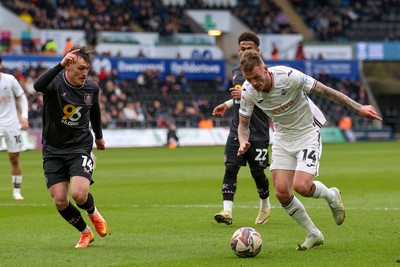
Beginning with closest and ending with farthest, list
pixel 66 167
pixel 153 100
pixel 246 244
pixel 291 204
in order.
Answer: pixel 246 244 → pixel 291 204 → pixel 66 167 → pixel 153 100

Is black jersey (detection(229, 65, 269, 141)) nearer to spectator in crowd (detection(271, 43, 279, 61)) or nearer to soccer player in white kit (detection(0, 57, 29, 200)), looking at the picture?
soccer player in white kit (detection(0, 57, 29, 200))

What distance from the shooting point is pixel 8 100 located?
55.4 ft

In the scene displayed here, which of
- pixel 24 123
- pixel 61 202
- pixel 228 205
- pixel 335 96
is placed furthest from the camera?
pixel 24 123

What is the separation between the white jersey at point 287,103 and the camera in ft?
33.4

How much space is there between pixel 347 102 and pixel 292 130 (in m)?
0.92

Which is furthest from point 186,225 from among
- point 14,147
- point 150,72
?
point 150,72

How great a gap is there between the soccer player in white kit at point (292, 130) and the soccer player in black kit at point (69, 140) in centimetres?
184

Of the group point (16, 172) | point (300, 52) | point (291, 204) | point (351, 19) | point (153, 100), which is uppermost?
point (291, 204)

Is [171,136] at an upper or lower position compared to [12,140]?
lower

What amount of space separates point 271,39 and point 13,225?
42335 millimetres

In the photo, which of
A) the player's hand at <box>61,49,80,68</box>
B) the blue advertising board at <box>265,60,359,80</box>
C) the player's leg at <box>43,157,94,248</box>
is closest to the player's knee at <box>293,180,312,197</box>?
the player's leg at <box>43,157,94,248</box>

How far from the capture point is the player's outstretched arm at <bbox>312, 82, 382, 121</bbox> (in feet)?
31.3

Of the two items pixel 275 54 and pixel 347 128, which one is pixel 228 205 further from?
pixel 275 54

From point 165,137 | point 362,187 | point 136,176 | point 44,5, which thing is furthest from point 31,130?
point 362,187
